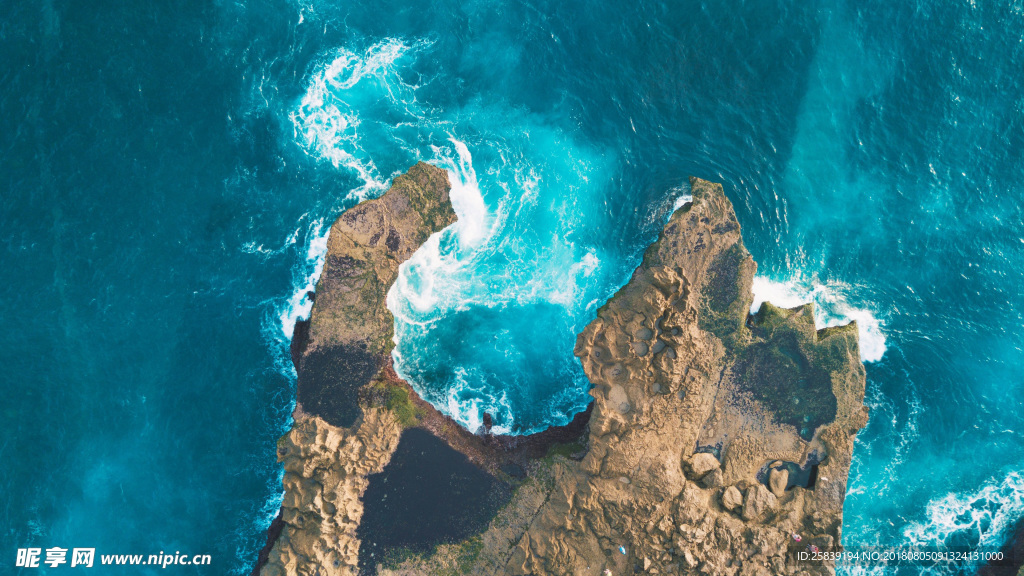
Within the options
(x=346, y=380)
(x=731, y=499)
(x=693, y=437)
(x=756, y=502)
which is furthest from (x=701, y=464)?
(x=346, y=380)

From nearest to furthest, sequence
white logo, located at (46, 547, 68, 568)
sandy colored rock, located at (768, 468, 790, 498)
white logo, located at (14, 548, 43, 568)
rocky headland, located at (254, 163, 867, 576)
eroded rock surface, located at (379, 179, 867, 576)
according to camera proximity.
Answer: eroded rock surface, located at (379, 179, 867, 576) < rocky headland, located at (254, 163, 867, 576) < sandy colored rock, located at (768, 468, 790, 498) < white logo, located at (14, 548, 43, 568) < white logo, located at (46, 547, 68, 568)

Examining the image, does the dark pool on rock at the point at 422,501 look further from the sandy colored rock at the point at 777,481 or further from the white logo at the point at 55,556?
the white logo at the point at 55,556

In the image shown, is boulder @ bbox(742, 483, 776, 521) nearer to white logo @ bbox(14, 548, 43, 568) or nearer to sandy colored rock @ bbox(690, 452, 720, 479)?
sandy colored rock @ bbox(690, 452, 720, 479)

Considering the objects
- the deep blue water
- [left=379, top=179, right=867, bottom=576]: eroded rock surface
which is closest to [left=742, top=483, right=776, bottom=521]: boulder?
[left=379, top=179, right=867, bottom=576]: eroded rock surface

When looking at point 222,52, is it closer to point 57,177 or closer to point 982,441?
point 57,177

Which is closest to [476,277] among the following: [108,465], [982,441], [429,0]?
[429,0]

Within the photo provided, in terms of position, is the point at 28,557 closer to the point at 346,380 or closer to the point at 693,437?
the point at 346,380

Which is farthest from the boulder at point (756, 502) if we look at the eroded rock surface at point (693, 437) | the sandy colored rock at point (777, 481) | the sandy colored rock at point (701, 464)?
the sandy colored rock at point (701, 464)
